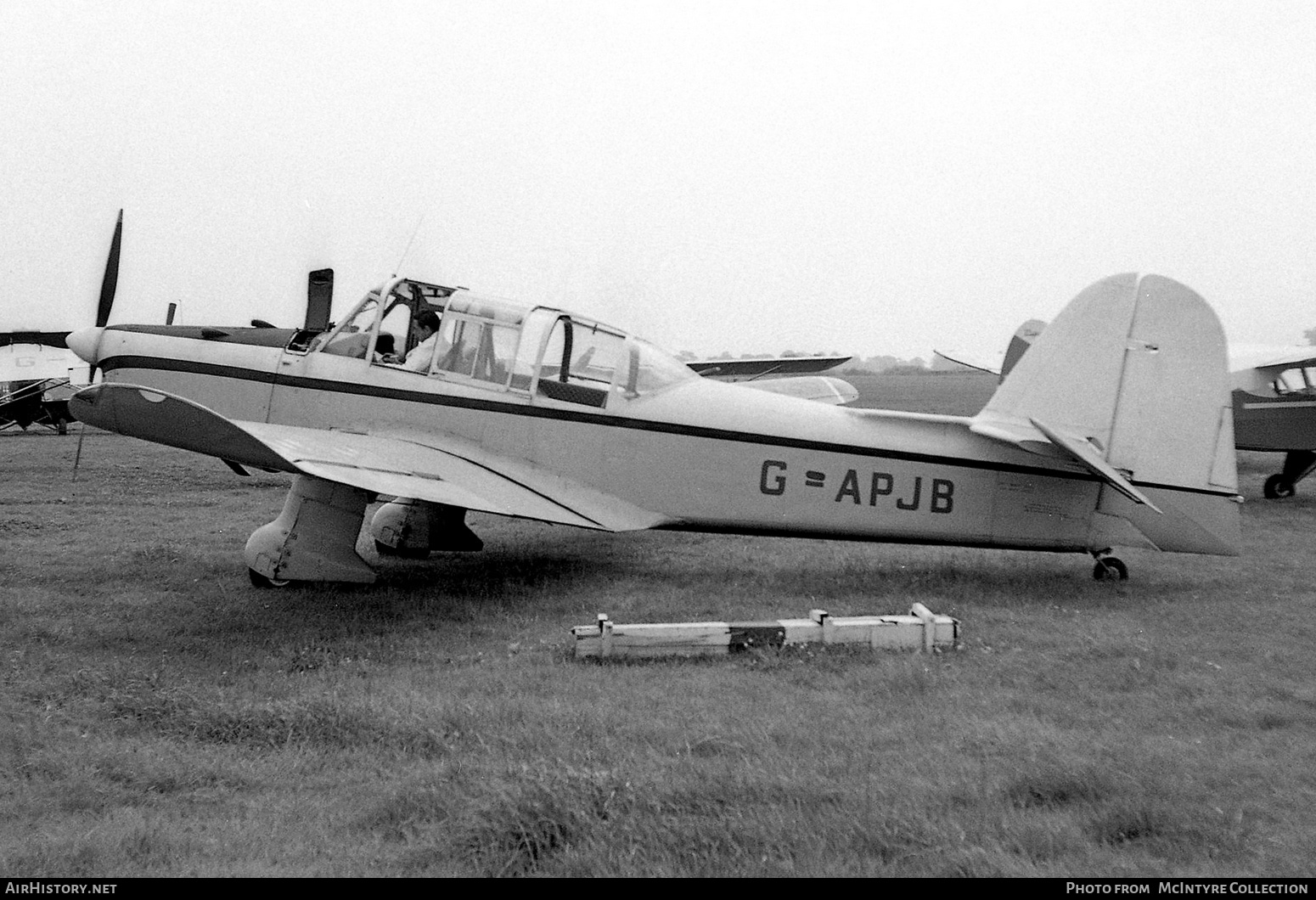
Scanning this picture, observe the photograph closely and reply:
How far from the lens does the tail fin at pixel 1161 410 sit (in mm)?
7445

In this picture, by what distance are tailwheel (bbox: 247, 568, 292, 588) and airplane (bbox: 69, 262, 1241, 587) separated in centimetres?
3

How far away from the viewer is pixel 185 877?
3.02m

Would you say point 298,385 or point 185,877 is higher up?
point 298,385

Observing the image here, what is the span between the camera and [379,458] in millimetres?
7223

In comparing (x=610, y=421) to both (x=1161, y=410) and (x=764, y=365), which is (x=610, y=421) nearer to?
(x=1161, y=410)

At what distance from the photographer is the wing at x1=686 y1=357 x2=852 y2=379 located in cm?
1602

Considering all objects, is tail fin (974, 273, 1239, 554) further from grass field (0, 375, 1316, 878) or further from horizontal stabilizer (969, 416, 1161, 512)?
grass field (0, 375, 1316, 878)

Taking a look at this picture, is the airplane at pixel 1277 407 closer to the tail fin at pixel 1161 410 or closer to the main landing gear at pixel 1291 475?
the main landing gear at pixel 1291 475

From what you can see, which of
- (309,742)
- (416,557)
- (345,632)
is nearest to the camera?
(309,742)

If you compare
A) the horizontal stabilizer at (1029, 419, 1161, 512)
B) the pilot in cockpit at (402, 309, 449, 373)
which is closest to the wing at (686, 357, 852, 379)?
the pilot in cockpit at (402, 309, 449, 373)

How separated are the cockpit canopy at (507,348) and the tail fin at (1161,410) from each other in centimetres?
275

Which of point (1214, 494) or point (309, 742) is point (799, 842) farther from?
point (1214, 494)
